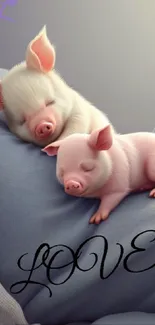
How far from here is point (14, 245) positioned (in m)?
0.77

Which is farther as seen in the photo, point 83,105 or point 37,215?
point 83,105

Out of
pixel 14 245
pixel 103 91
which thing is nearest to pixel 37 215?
pixel 14 245

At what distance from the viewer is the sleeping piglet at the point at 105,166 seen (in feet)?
2.39

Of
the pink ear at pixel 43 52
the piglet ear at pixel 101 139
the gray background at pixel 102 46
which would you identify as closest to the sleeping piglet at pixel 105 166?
the piglet ear at pixel 101 139

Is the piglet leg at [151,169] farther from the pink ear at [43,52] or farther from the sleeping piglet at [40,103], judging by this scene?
the pink ear at [43,52]

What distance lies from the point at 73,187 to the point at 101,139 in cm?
7

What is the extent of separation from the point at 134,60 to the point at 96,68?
10 centimetres

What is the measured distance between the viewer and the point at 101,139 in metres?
0.73

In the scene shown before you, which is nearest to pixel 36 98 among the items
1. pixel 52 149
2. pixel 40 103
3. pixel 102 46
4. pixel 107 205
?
pixel 40 103

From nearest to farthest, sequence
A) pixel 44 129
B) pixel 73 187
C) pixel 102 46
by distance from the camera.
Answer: pixel 73 187
pixel 44 129
pixel 102 46

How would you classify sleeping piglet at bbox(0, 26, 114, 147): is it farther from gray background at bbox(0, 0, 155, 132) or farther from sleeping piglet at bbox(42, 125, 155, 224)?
gray background at bbox(0, 0, 155, 132)

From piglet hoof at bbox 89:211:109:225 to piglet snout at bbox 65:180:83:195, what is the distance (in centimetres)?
5

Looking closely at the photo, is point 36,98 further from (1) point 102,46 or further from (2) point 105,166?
(1) point 102,46

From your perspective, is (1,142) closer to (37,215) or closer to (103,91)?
(37,215)
